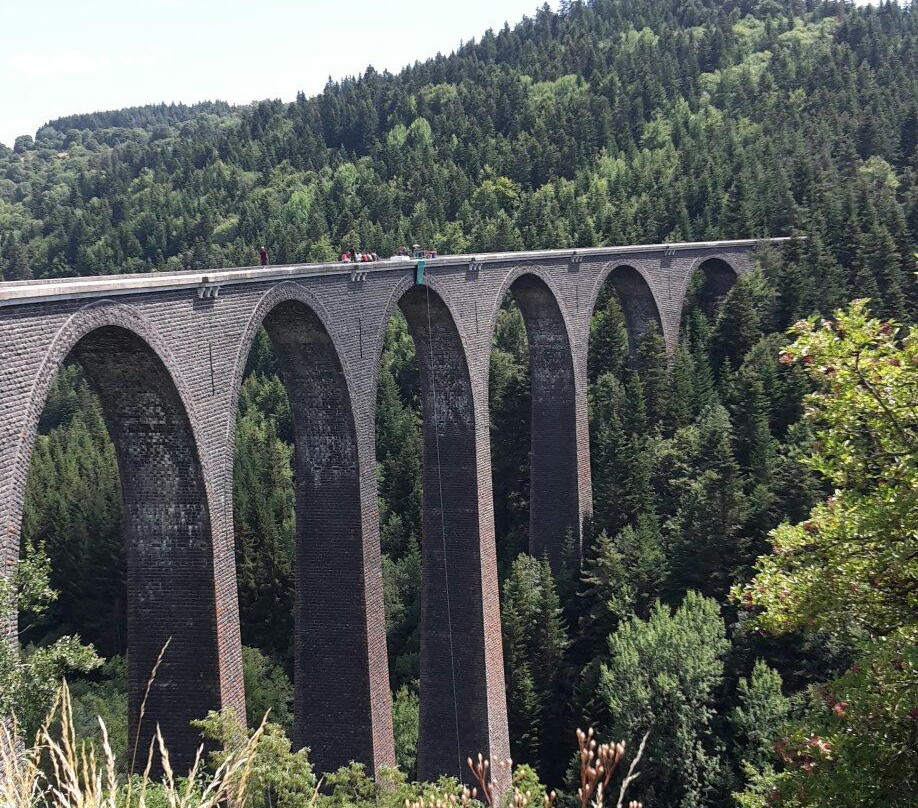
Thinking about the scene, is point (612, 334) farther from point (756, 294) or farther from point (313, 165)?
point (313, 165)

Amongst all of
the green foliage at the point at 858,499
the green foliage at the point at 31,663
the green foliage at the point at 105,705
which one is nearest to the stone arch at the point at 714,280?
the green foliage at the point at 105,705

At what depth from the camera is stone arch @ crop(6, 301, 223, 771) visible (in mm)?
21656

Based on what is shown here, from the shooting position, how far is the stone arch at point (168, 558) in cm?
2166

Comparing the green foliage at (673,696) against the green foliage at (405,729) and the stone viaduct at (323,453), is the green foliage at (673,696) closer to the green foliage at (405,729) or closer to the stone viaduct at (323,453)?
the stone viaduct at (323,453)

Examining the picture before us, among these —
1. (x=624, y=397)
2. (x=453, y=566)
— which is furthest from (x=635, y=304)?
(x=453, y=566)

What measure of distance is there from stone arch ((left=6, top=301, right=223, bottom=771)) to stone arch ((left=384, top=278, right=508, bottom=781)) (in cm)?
1361

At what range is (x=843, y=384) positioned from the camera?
13234 millimetres

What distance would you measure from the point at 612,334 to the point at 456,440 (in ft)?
81.6

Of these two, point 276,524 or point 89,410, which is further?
point 89,410

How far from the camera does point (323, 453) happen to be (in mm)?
29953

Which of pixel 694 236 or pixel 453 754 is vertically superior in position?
pixel 694 236

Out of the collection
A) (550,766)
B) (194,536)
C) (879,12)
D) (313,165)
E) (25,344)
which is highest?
(879,12)

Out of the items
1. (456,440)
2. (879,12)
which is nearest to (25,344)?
(456,440)

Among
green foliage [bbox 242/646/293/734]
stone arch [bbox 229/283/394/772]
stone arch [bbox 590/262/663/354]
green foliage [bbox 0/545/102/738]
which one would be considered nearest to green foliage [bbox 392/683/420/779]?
green foliage [bbox 242/646/293/734]
